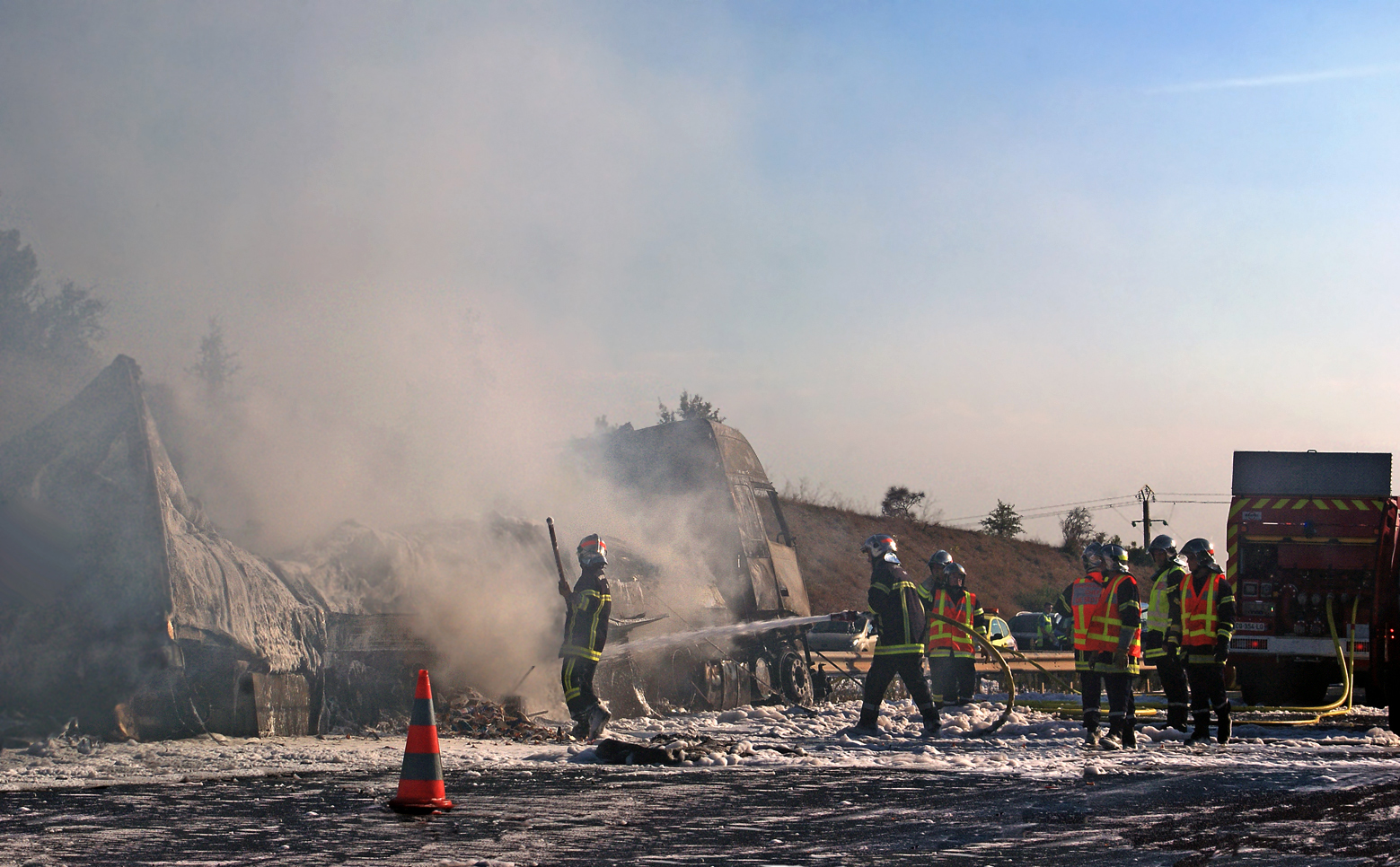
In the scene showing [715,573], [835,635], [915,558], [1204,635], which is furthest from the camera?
[915,558]

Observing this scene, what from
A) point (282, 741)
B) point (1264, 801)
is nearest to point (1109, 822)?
point (1264, 801)

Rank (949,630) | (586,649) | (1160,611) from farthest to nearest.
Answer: (949,630) → (1160,611) → (586,649)

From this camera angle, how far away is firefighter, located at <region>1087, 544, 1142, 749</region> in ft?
36.0

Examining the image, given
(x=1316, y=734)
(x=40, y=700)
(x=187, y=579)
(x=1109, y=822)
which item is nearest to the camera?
(x=1109, y=822)

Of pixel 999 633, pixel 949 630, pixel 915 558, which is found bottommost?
pixel 999 633

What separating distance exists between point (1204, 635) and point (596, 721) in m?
5.48

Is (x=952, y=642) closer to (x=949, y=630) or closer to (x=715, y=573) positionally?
(x=949, y=630)

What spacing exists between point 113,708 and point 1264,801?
7705 mm

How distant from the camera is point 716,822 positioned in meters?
6.36

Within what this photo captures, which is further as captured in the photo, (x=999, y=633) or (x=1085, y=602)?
(x=999, y=633)

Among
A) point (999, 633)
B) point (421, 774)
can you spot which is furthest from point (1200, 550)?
point (999, 633)

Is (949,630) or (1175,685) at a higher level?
(949,630)

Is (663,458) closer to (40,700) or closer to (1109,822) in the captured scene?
(40,700)

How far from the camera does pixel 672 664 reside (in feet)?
44.3
